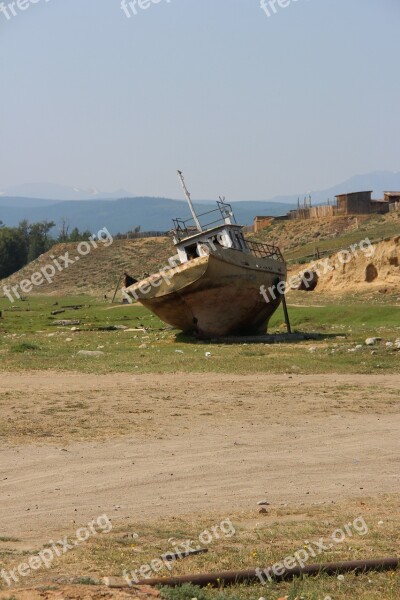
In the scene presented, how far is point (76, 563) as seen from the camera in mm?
9219

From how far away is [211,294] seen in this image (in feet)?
113

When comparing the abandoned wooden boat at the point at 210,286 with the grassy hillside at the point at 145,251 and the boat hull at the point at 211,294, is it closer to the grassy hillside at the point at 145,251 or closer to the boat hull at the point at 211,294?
the boat hull at the point at 211,294

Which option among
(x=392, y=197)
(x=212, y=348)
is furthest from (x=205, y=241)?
(x=392, y=197)

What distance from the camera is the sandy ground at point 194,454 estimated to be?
11742 mm

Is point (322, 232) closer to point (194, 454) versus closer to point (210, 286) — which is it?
point (210, 286)

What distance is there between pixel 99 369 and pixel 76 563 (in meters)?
16.0

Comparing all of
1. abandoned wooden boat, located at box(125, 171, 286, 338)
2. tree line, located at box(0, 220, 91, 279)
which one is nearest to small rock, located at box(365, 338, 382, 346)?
abandoned wooden boat, located at box(125, 171, 286, 338)

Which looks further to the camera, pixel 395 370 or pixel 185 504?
pixel 395 370

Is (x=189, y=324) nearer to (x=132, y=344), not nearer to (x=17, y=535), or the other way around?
(x=132, y=344)

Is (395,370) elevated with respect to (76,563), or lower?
lower

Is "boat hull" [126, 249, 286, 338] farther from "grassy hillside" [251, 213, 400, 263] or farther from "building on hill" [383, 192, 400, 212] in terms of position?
"building on hill" [383, 192, 400, 212]

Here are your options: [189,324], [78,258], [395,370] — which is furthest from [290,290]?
[78,258]

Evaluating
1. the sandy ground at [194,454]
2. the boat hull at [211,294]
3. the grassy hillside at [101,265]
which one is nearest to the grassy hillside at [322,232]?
the grassy hillside at [101,265]

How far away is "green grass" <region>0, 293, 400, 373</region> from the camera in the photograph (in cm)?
2561
